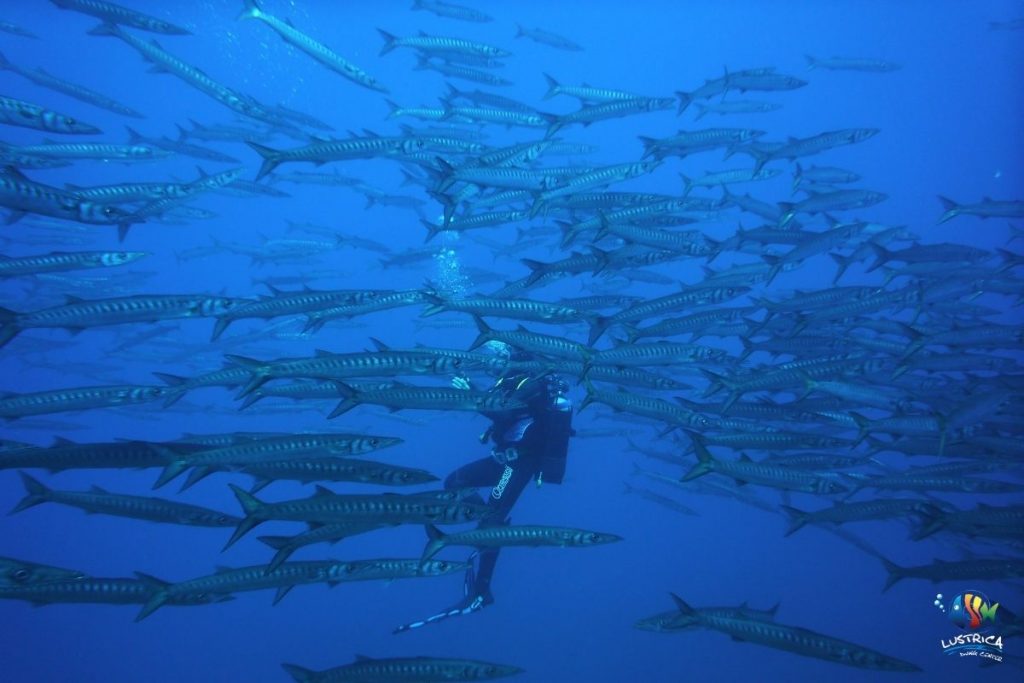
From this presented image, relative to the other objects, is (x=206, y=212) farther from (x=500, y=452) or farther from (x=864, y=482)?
(x=864, y=482)

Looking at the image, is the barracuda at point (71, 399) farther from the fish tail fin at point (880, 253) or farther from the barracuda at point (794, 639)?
the fish tail fin at point (880, 253)

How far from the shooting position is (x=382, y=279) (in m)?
44.8

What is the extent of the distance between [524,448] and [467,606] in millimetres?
2080

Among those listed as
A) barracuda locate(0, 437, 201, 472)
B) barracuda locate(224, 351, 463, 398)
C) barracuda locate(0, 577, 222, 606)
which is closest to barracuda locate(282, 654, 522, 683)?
barracuda locate(0, 577, 222, 606)

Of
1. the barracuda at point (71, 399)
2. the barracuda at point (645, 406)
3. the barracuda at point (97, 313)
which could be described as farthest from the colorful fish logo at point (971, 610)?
the barracuda at point (71, 399)

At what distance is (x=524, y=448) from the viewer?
262 inches

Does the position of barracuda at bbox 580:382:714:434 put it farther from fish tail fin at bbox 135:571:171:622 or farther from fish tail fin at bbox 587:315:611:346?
fish tail fin at bbox 135:571:171:622

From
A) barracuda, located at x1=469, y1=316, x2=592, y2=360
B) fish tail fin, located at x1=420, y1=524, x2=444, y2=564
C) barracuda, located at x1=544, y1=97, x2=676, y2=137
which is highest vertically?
barracuda, located at x1=544, y1=97, x2=676, y2=137

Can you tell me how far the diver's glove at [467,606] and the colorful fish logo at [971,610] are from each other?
520 cm

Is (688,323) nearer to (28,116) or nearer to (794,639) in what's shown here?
(794,639)

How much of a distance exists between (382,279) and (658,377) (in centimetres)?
4098

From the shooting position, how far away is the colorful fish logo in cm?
649

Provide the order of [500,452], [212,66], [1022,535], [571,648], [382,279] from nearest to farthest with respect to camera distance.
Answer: [1022,535]
[500,452]
[571,648]
[382,279]
[212,66]

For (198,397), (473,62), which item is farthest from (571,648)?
(198,397)
